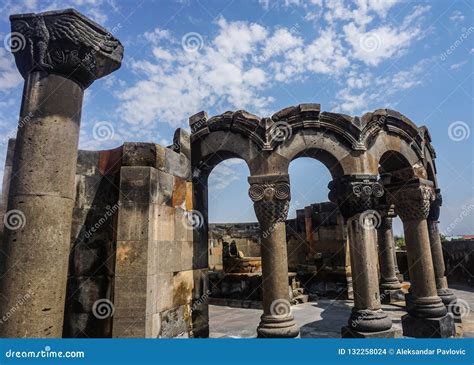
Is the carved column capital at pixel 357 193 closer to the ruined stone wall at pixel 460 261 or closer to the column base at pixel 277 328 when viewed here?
the column base at pixel 277 328

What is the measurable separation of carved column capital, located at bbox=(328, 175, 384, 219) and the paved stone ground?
247 cm

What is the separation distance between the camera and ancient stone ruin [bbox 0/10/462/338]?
3.27 meters

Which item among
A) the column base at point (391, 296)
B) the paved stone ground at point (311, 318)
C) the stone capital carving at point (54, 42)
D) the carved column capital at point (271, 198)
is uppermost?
the stone capital carving at point (54, 42)

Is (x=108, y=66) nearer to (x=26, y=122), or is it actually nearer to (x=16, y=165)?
A: (x=26, y=122)

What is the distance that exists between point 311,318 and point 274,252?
3671mm

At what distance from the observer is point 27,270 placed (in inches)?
123

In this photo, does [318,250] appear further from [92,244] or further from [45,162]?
[45,162]

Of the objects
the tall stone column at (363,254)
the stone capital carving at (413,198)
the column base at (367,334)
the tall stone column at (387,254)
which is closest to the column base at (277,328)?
the column base at (367,334)

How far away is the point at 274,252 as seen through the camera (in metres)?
5.36

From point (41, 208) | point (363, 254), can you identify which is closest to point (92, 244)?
point (41, 208)

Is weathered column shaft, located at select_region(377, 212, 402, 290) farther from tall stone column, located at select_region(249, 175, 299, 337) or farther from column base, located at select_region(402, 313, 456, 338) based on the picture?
tall stone column, located at select_region(249, 175, 299, 337)

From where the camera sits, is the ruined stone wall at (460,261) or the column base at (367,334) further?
the ruined stone wall at (460,261)

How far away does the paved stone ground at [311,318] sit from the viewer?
21.5 feet

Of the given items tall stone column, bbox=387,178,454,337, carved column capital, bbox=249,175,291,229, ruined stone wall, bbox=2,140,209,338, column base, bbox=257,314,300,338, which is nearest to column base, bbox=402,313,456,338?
tall stone column, bbox=387,178,454,337
